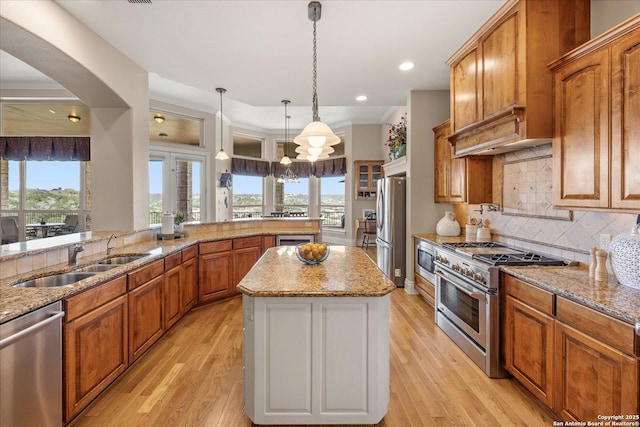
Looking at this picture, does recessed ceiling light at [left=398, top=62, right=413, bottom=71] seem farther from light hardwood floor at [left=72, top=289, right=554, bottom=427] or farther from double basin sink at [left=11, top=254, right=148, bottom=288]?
double basin sink at [left=11, top=254, right=148, bottom=288]

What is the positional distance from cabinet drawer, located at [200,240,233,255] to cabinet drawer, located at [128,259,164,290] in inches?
34.9

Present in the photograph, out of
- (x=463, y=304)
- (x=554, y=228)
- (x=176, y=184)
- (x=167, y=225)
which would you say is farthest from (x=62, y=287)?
(x=176, y=184)

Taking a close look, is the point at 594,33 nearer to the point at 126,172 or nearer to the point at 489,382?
the point at 489,382

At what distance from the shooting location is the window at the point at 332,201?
325 inches

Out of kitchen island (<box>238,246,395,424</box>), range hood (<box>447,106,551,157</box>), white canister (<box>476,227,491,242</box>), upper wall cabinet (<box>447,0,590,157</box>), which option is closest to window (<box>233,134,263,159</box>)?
range hood (<box>447,106,551,157</box>)

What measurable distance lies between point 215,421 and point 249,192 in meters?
6.65

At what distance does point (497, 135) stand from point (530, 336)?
5.21 ft

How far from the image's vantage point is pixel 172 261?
10.3 feet

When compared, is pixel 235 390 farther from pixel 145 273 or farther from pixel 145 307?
pixel 145 273

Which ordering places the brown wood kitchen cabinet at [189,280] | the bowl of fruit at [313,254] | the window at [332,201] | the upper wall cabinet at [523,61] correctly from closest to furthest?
1. the upper wall cabinet at [523,61]
2. the bowl of fruit at [313,254]
3. the brown wood kitchen cabinet at [189,280]
4. the window at [332,201]

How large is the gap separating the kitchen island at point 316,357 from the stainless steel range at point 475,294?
1.08 metres

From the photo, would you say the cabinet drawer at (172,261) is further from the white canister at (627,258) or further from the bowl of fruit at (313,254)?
the white canister at (627,258)

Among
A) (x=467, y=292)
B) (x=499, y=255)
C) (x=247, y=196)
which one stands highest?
(x=247, y=196)

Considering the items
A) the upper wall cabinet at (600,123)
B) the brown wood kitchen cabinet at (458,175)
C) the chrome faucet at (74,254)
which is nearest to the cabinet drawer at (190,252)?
the chrome faucet at (74,254)
